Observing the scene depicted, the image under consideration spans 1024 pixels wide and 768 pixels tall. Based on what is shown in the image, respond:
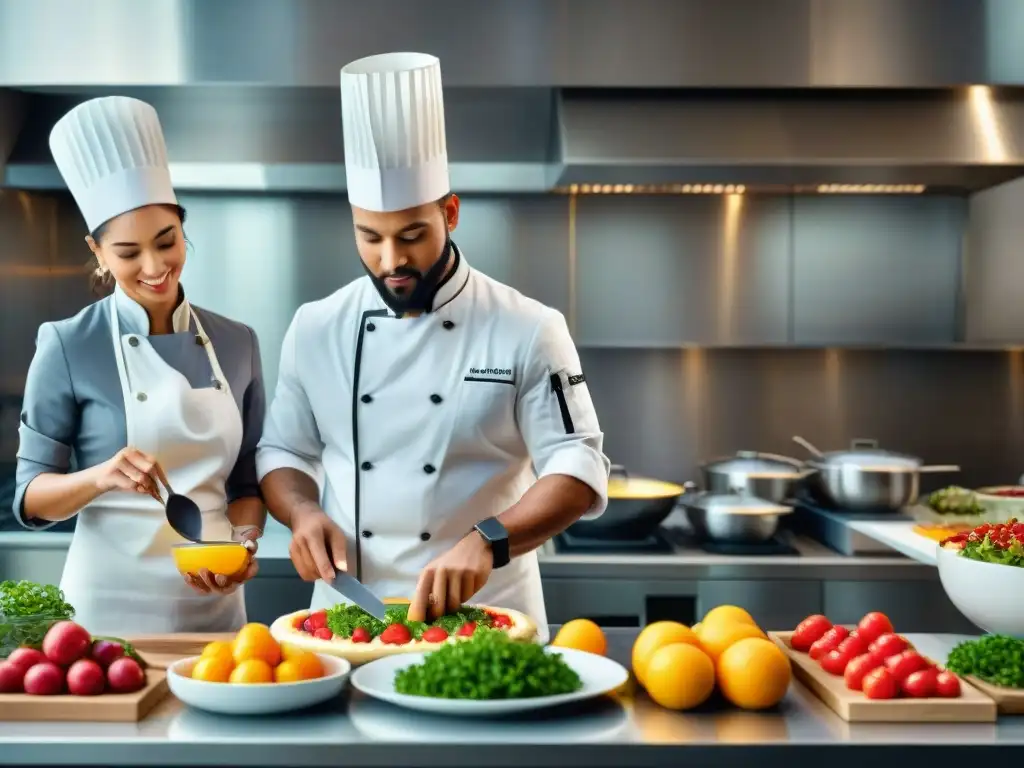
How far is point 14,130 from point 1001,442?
11.8 feet

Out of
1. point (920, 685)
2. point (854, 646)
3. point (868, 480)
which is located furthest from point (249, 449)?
point (868, 480)

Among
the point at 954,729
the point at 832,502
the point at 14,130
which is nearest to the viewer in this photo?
the point at 954,729

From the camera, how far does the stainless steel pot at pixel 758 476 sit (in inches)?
143

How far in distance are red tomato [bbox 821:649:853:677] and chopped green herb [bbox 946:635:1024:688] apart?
6.5 inches

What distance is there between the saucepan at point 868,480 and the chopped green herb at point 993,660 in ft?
6.06

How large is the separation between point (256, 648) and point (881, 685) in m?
0.86

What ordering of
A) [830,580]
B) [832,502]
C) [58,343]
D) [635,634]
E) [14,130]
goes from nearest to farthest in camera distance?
[635,634]
[58,343]
[830,580]
[832,502]
[14,130]

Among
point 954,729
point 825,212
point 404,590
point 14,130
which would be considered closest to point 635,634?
point 404,590

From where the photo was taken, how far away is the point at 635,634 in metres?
2.12

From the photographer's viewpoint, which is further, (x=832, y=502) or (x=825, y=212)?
(x=825, y=212)

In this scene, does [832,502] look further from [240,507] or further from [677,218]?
[240,507]

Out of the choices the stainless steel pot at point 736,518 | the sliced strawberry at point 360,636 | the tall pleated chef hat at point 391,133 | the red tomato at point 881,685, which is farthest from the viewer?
the stainless steel pot at point 736,518

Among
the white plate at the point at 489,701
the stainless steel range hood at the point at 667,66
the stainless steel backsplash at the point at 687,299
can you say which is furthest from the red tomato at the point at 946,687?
the stainless steel backsplash at the point at 687,299

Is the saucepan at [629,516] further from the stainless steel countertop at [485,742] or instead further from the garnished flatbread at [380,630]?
the stainless steel countertop at [485,742]
